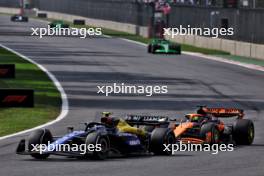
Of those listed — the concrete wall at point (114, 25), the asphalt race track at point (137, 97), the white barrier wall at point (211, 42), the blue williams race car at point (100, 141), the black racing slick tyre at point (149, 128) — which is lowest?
the concrete wall at point (114, 25)

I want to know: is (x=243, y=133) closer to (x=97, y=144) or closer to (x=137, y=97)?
(x=97, y=144)

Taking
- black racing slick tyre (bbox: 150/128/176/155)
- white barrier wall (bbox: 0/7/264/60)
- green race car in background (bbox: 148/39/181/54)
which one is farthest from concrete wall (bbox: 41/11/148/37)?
black racing slick tyre (bbox: 150/128/176/155)

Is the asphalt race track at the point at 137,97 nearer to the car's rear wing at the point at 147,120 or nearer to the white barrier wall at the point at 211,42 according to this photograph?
the car's rear wing at the point at 147,120

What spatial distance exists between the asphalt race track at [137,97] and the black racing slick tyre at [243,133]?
0.30 meters

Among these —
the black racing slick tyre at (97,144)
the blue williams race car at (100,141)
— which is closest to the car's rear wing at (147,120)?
the blue williams race car at (100,141)

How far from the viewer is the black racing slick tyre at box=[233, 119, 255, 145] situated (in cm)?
2127

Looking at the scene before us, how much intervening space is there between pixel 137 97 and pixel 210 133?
14.0 metres

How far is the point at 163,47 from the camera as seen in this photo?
6062cm

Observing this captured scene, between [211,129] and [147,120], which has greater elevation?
[147,120]

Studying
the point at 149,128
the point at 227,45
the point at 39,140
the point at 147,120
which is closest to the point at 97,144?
the point at 39,140

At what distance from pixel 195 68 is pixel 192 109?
19389 millimetres

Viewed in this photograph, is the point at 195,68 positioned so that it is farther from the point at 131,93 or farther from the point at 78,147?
the point at 78,147

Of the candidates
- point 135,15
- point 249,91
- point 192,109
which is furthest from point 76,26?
point 192,109

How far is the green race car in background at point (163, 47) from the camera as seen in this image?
59969mm
